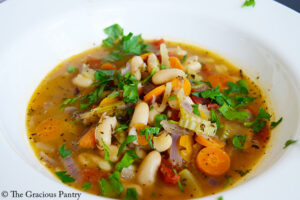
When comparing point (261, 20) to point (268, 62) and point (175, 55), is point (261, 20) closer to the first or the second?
point (268, 62)

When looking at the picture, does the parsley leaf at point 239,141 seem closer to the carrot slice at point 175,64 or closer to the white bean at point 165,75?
the white bean at point 165,75

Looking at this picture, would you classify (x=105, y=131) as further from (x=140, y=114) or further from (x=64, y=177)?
(x=64, y=177)

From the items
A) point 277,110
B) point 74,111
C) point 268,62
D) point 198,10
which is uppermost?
point 198,10

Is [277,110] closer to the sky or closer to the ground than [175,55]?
closer to the ground

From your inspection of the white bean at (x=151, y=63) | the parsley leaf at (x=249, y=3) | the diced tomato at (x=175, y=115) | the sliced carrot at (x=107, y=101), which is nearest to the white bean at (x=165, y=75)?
the white bean at (x=151, y=63)

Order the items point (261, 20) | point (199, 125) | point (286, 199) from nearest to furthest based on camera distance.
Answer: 1. point (286, 199)
2. point (199, 125)
3. point (261, 20)

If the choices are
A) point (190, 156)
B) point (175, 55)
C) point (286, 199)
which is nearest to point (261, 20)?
point (175, 55)
